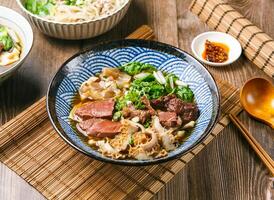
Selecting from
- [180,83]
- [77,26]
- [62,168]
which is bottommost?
[62,168]

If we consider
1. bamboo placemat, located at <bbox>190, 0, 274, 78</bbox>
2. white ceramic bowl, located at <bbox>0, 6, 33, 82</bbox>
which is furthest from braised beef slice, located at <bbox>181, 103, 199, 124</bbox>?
white ceramic bowl, located at <bbox>0, 6, 33, 82</bbox>

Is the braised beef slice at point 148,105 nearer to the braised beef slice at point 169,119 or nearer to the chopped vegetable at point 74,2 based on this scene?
the braised beef slice at point 169,119

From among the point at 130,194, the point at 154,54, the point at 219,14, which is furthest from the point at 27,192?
the point at 219,14

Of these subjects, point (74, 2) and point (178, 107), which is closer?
point (178, 107)

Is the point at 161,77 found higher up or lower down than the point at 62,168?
higher up

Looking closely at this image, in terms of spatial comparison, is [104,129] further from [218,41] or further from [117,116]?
[218,41]

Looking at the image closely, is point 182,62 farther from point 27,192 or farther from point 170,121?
point 27,192

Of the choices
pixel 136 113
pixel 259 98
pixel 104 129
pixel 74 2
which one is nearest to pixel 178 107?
pixel 136 113

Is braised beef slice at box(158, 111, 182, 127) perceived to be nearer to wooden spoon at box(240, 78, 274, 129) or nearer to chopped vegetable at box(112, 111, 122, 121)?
chopped vegetable at box(112, 111, 122, 121)
